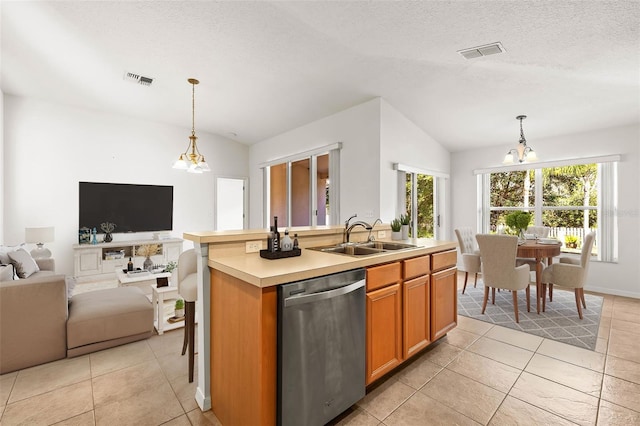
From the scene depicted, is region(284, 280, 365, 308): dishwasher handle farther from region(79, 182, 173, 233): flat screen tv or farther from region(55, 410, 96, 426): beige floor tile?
region(79, 182, 173, 233): flat screen tv

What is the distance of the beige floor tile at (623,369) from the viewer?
225cm

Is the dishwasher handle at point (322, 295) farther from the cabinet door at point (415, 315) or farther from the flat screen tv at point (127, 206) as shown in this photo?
the flat screen tv at point (127, 206)

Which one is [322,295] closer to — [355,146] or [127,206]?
[355,146]

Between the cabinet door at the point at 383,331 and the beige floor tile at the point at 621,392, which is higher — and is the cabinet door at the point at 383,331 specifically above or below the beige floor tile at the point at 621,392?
above

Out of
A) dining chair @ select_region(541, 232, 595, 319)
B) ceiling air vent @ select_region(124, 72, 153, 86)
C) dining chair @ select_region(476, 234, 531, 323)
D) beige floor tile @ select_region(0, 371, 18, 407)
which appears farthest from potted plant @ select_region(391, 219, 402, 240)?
ceiling air vent @ select_region(124, 72, 153, 86)

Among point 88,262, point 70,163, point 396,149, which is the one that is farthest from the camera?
point 70,163

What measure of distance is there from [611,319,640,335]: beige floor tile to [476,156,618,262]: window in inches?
64.6

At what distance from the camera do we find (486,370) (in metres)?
2.37

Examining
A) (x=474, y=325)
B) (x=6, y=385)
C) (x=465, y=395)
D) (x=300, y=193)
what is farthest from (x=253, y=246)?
(x=300, y=193)

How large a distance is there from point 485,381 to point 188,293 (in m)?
2.32

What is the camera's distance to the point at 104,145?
5.63m

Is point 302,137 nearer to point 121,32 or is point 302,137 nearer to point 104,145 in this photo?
point 121,32

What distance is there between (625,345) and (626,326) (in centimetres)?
65

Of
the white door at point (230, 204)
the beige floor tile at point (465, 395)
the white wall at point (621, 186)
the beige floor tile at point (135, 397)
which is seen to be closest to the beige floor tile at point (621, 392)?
the beige floor tile at point (465, 395)
